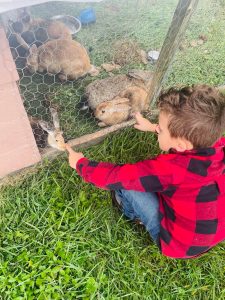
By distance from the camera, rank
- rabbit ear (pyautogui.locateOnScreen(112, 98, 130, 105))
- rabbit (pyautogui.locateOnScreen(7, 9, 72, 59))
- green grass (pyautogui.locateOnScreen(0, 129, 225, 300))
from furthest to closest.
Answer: rabbit ear (pyautogui.locateOnScreen(112, 98, 130, 105)), rabbit (pyautogui.locateOnScreen(7, 9, 72, 59)), green grass (pyautogui.locateOnScreen(0, 129, 225, 300))

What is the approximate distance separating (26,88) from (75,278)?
1.22 metres

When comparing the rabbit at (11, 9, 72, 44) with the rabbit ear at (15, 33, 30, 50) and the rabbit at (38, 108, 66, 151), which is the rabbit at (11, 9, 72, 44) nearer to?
the rabbit ear at (15, 33, 30, 50)

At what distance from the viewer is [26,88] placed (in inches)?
85.0

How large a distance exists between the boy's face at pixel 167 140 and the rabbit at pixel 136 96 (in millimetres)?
695

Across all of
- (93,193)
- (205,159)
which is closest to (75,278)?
(93,193)

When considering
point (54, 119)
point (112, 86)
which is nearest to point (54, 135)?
point (54, 119)

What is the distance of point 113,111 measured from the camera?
2166mm

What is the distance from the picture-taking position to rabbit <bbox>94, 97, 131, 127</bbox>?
2111 millimetres

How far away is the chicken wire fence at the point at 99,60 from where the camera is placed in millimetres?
1968

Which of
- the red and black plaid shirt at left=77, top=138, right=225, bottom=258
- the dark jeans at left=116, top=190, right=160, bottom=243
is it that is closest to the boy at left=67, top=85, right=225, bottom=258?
the red and black plaid shirt at left=77, top=138, right=225, bottom=258

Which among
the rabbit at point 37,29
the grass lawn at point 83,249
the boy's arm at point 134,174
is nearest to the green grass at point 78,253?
the grass lawn at point 83,249

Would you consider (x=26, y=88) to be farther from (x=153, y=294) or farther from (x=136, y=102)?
(x=153, y=294)

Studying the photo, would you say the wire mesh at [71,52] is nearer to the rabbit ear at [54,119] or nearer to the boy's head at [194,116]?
the rabbit ear at [54,119]

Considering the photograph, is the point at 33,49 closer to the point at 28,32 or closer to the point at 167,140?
the point at 28,32
